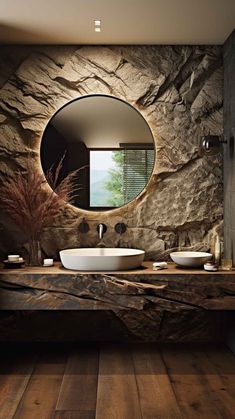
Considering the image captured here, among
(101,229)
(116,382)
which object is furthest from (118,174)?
(116,382)

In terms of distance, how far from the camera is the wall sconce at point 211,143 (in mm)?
4352

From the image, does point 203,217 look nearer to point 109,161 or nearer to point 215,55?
point 109,161

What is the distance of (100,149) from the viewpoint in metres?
4.61

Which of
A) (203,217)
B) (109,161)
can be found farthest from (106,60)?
(203,217)

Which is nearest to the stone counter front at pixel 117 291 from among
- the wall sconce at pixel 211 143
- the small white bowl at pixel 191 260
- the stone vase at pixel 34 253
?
the small white bowl at pixel 191 260

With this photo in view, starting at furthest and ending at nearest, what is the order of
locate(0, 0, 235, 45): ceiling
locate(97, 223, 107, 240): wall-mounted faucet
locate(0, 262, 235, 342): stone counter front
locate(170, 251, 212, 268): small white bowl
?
locate(97, 223, 107, 240): wall-mounted faucet
locate(170, 251, 212, 268): small white bowl
locate(0, 262, 235, 342): stone counter front
locate(0, 0, 235, 45): ceiling

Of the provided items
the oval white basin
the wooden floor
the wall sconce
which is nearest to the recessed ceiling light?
the wall sconce

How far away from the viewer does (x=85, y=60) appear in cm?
454

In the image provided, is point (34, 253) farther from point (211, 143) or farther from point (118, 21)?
point (118, 21)

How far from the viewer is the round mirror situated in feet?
15.0

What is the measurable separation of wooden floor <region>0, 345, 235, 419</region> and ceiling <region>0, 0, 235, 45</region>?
253 cm

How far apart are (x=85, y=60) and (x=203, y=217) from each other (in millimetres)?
1658

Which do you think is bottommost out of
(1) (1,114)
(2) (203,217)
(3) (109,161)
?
(2) (203,217)

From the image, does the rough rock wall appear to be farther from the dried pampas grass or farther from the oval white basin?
the oval white basin
